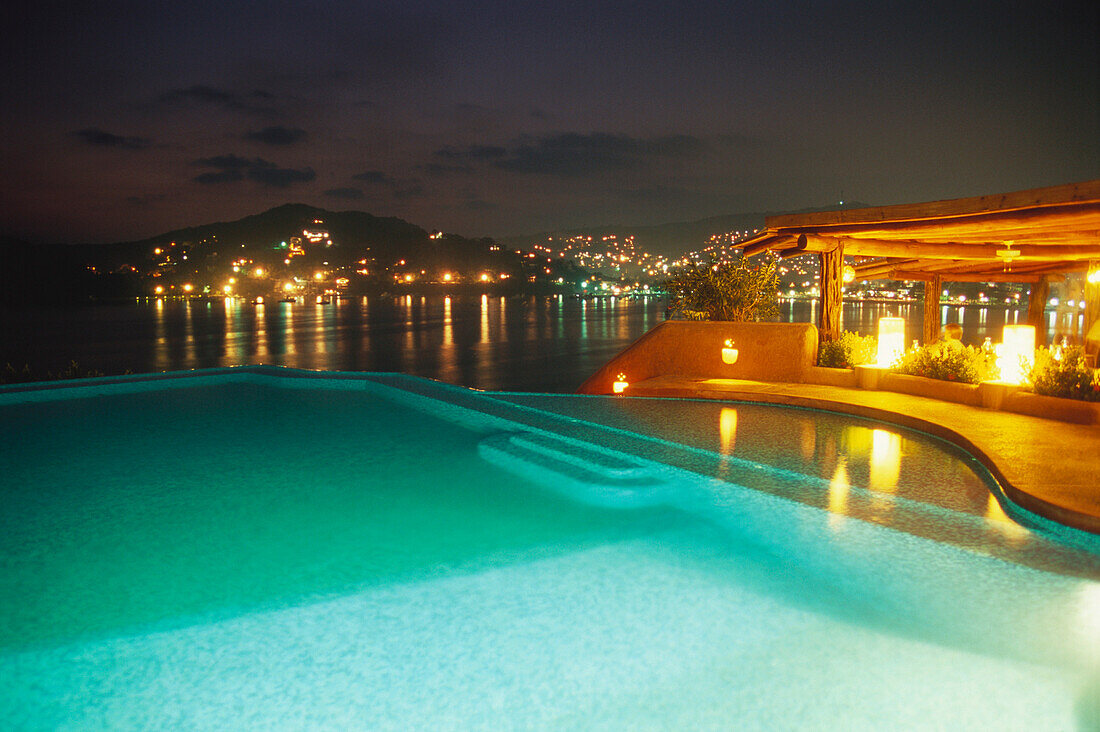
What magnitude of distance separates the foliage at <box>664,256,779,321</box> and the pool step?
19.6 feet

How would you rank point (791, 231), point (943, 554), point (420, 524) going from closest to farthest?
point (943, 554) → point (420, 524) → point (791, 231)

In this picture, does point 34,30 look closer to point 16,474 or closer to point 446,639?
point 16,474

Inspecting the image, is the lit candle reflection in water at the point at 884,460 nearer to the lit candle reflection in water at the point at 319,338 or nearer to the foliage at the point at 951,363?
the foliage at the point at 951,363

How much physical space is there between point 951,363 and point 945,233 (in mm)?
1812

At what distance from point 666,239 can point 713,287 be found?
179m

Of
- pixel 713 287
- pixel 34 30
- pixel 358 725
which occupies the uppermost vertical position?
pixel 34 30

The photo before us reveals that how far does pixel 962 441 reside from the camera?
5.70 metres

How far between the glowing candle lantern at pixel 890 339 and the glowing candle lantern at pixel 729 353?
6.42 feet

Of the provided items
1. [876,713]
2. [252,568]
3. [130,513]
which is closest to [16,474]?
[130,513]

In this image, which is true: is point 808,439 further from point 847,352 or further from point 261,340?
point 261,340

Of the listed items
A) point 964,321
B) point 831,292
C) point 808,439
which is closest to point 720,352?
point 831,292

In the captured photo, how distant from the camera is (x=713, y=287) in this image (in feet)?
37.1

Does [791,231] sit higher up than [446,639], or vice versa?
[791,231]

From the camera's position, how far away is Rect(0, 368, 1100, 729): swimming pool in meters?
2.75
